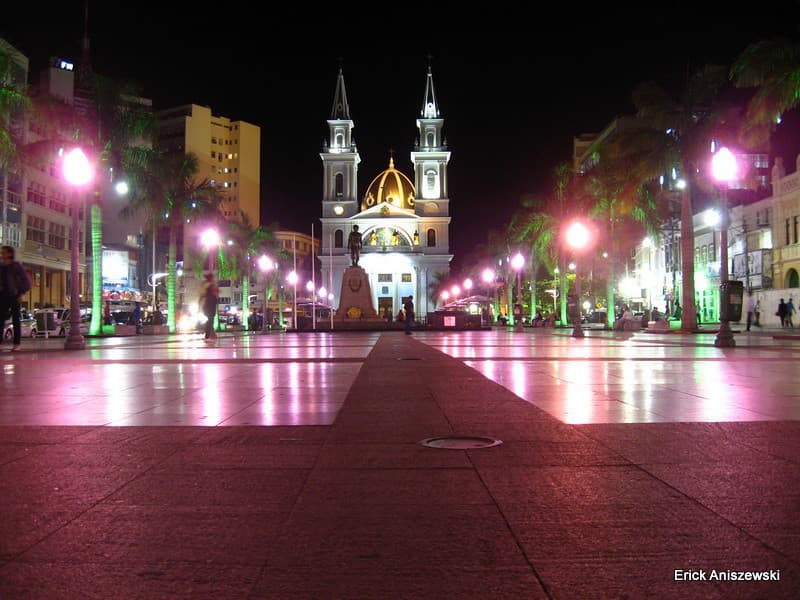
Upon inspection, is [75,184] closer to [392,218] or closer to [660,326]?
[660,326]

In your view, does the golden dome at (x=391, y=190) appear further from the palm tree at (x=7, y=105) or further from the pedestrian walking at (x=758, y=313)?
the palm tree at (x=7, y=105)

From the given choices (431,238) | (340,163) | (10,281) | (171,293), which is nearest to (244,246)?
(171,293)

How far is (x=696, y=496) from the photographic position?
409 centimetres

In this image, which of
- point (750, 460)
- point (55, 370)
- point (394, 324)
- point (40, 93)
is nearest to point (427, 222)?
point (394, 324)

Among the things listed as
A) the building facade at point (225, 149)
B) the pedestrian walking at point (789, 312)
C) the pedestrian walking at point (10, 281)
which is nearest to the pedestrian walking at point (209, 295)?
the pedestrian walking at point (10, 281)

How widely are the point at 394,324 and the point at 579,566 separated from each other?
47506mm

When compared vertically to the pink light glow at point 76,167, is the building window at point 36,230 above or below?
above

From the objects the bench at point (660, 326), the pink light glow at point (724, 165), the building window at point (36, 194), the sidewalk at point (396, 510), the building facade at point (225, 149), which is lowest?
the sidewalk at point (396, 510)

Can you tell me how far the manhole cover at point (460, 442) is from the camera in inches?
224

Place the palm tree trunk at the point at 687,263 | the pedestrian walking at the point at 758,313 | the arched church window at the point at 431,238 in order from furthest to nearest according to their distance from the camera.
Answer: the arched church window at the point at 431,238, the pedestrian walking at the point at 758,313, the palm tree trunk at the point at 687,263

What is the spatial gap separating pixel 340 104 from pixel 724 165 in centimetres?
10919

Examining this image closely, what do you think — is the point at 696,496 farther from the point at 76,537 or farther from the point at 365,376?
the point at 365,376

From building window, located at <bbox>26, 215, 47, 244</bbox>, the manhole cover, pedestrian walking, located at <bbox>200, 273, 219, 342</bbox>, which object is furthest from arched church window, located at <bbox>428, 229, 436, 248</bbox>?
the manhole cover

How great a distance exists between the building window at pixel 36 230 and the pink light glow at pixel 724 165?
180ft
